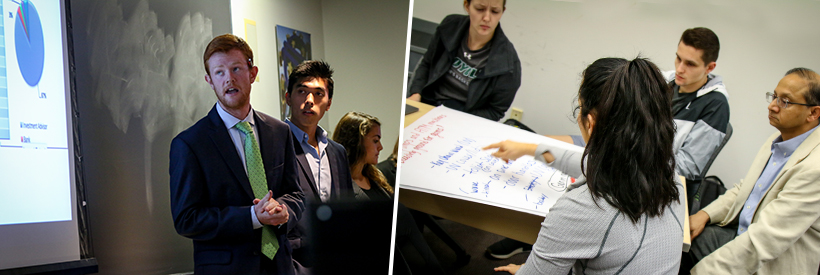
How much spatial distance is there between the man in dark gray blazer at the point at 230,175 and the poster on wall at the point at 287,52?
78mm

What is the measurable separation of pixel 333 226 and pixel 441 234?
0.71 metres

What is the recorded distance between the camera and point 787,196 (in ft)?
4.55

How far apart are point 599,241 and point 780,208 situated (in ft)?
3.19

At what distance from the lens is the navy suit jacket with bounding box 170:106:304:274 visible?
1.02 m

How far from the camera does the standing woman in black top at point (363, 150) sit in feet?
4.15

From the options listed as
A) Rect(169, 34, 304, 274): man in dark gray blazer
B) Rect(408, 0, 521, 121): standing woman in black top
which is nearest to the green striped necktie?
Rect(169, 34, 304, 274): man in dark gray blazer

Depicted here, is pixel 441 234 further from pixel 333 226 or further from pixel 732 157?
pixel 732 157

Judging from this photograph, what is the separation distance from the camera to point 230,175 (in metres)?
1.04

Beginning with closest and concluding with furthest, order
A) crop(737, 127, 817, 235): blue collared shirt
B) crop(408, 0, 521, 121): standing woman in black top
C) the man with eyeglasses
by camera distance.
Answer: the man with eyeglasses, crop(737, 127, 817, 235): blue collared shirt, crop(408, 0, 521, 121): standing woman in black top

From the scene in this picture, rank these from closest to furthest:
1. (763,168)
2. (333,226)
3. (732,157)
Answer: (333,226), (763,168), (732,157)

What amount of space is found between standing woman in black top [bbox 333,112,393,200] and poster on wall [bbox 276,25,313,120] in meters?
0.19

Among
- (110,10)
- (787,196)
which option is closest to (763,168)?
(787,196)

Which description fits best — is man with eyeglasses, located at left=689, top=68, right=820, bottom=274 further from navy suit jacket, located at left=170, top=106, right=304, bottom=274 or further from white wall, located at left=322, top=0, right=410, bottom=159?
navy suit jacket, located at left=170, top=106, right=304, bottom=274

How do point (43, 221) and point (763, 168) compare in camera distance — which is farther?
point (763, 168)
